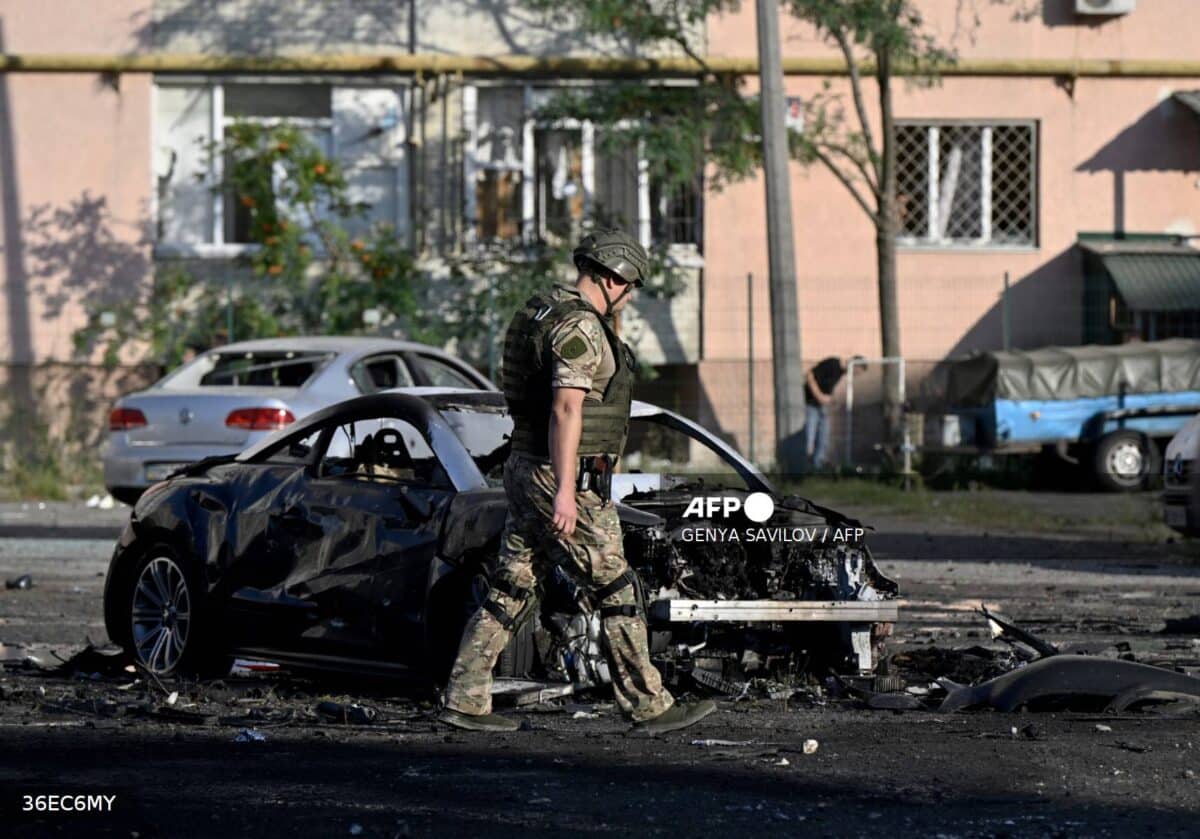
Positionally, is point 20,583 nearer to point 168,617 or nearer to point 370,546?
point 168,617

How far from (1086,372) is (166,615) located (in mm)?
14774

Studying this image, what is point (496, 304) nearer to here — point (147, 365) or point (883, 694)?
point (147, 365)

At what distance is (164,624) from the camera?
29.7 ft

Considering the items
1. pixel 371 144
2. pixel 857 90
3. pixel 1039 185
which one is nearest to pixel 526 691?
pixel 857 90

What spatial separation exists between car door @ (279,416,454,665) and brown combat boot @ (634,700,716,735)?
1173 mm

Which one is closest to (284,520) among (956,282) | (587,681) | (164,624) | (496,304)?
(164,624)

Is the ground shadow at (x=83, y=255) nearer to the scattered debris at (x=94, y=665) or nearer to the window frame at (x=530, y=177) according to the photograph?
the window frame at (x=530, y=177)

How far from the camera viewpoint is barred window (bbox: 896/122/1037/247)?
26016 millimetres

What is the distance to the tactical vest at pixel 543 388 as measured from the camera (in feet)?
23.7

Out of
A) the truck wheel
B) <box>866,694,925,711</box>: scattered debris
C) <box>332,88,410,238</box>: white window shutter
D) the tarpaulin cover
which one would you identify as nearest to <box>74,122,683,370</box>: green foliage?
<box>332,88,410,238</box>: white window shutter

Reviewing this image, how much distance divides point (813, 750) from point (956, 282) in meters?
19.2

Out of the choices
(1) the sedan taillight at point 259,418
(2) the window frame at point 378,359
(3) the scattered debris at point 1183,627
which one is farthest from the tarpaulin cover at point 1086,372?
(3) the scattered debris at point 1183,627

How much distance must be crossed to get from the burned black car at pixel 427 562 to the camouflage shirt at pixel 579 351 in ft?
3.24

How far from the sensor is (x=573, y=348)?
23.2 ft
